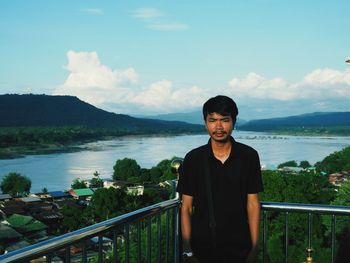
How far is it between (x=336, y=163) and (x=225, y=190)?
43581 millimetres

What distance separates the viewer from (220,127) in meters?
1.79

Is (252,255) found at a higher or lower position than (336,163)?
higher

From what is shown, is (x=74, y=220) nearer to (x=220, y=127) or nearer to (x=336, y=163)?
(x=220, y=127)

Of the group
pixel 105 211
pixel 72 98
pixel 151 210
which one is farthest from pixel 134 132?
pixel 151 210

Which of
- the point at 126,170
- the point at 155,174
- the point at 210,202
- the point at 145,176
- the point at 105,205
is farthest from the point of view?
the point at 145,176

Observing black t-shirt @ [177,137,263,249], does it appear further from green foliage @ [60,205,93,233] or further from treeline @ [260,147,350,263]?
green foliage @ [60,205,93,233]

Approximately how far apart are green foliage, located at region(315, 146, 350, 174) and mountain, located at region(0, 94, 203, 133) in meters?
55.9

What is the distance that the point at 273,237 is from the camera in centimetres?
1198

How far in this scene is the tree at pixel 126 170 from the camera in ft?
122

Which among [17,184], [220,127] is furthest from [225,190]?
[17,184]

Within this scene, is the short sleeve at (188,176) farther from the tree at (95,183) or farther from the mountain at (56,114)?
the mountain at (56,114)

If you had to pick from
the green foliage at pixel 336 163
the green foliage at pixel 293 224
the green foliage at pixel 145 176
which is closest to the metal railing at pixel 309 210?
the green foliage at pixel 293 224

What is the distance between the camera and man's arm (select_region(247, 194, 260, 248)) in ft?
A: 5.90

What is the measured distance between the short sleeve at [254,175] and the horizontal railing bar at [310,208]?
0.54 m
